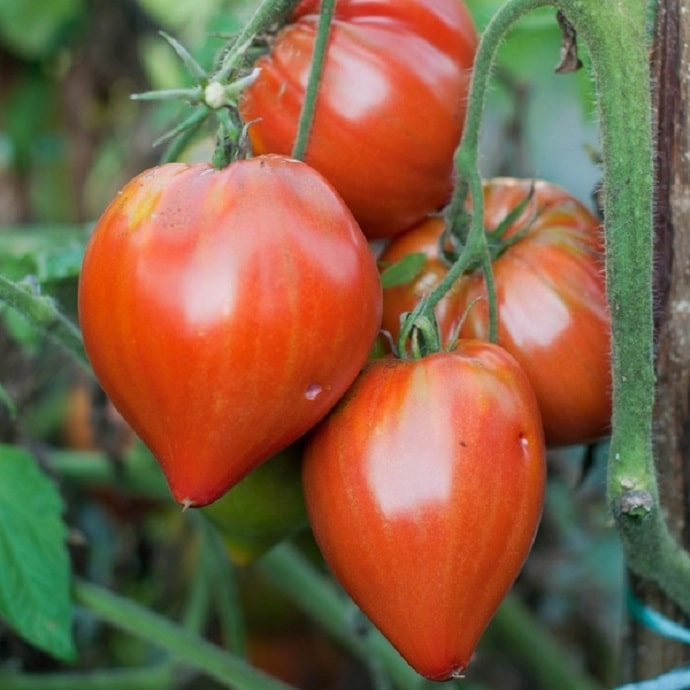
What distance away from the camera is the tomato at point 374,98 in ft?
2.55

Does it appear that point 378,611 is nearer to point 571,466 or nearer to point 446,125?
point 446,125

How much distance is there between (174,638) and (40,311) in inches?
17.5

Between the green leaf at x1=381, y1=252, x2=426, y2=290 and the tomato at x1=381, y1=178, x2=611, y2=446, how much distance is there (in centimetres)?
2

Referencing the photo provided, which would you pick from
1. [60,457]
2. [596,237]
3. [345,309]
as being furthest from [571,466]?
[345,309]

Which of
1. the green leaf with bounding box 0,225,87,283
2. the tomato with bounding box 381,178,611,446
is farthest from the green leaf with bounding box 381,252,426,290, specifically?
the green leaf with bounding box 0,225,87,283

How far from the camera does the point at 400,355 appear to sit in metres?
0.70

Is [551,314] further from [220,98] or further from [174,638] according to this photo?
[174,638]

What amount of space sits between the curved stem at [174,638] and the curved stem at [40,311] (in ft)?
1.20

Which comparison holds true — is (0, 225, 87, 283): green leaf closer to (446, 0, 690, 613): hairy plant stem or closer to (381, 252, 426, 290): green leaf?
(381, 252, 426, 290): green leaf

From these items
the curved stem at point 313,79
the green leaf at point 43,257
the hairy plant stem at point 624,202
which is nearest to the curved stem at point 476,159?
the hairy plant stem at point 624,202

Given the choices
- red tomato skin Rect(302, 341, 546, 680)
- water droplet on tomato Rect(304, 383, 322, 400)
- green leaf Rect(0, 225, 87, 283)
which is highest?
water droplet on tomato Rect(304, 383, 322, 400)

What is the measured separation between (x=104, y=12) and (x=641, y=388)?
156cm

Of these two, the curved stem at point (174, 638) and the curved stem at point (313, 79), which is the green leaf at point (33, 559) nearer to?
the curved stem at point (174, 638)

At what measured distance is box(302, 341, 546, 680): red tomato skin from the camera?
0.64 meters
